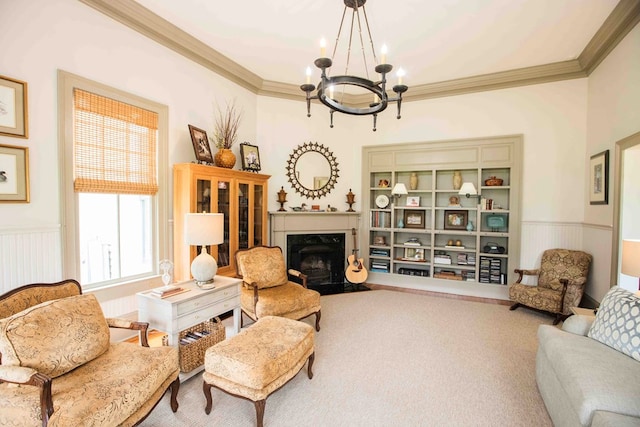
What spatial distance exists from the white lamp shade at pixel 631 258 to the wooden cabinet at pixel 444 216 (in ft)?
6.63

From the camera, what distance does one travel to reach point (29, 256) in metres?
2.36

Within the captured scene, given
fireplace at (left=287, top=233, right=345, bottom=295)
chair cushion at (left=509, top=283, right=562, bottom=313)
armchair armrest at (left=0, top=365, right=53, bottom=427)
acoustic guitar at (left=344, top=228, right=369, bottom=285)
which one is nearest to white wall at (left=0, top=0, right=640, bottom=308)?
chair cushion at (left=509, top=283, right=562, bottom=313)

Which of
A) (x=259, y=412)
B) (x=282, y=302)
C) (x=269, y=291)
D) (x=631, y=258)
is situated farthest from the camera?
(x=269, y=291)

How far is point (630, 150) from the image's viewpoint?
315 cm

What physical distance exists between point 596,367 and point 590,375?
11cm

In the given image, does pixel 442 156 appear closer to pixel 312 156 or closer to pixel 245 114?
pixel 312 156

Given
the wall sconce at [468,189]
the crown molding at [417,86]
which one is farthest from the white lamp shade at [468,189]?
the crown molding at [417,86]

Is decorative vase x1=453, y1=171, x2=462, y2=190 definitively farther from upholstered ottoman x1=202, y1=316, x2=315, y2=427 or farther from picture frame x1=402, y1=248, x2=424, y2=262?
upholstered ottoman x1=202, y1=316, x2=315, y2=427

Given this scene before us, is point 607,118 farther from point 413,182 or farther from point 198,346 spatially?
point 198,346

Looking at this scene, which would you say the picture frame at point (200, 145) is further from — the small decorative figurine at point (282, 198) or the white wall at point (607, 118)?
the white wall at point (607, 118)

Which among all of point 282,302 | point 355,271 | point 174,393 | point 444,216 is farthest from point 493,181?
point 174,393

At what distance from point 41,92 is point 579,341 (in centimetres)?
435

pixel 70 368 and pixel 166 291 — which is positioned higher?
pixel 166 291

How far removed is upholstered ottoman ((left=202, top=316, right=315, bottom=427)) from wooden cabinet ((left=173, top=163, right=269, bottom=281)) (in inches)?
58.9
